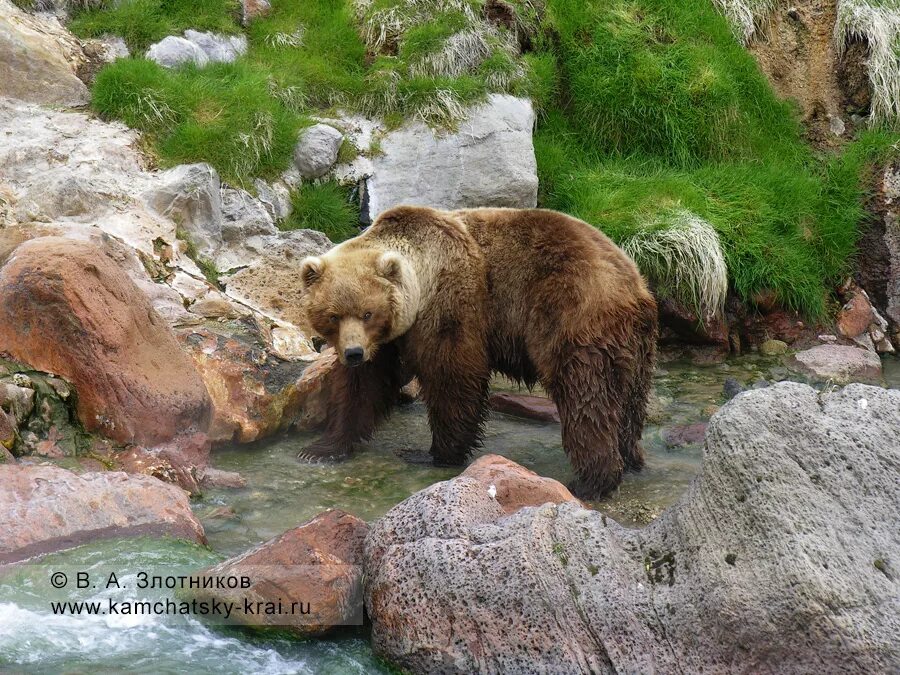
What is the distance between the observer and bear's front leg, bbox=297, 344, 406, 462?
6492 millimetres

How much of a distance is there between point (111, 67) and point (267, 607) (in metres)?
6.67

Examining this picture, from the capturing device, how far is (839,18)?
11.4 meters

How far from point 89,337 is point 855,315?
7.58m

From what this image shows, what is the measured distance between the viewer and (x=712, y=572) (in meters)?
3.53

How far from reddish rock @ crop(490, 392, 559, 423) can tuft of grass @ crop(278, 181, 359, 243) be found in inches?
98.9

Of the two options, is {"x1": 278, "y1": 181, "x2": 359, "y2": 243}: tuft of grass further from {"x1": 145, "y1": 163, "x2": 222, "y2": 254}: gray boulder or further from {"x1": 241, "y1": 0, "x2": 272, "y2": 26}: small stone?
{"x1": 241, "y1": 0, "x2": 272, "y2": 26}: small stone

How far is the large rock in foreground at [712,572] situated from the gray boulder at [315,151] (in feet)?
20.0

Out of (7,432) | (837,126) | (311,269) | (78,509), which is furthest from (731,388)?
(7,432)

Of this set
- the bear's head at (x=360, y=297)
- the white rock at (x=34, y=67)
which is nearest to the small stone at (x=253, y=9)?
the white rock at (x=34, y=67)

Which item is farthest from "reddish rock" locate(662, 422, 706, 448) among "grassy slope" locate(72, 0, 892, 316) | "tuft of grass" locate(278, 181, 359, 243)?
"tuft of grass" locate(278, 181, 359, 243)

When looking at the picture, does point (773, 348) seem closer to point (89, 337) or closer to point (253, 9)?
point (89, 337)

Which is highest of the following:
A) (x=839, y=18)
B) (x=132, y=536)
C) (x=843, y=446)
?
(x=839, y=18)

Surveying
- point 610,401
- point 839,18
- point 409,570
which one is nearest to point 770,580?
point 409,570

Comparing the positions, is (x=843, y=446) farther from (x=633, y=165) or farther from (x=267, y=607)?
(x=633, y=165)
